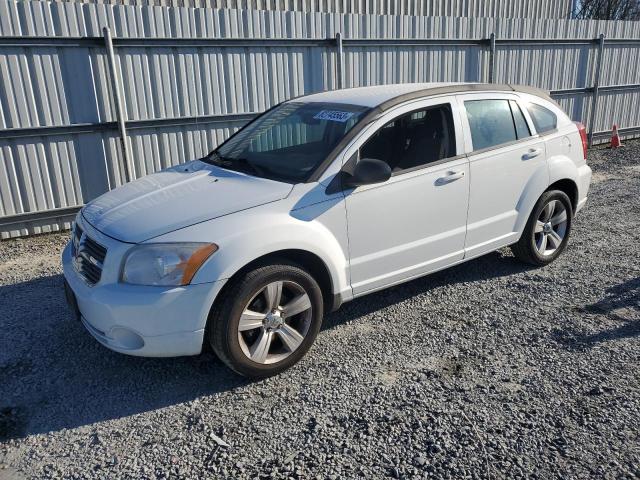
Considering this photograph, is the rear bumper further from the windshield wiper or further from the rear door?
the rear door

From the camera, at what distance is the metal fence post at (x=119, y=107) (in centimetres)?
656

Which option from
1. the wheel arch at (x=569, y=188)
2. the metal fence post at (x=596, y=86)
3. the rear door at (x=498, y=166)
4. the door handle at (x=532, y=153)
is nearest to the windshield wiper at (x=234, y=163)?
the rear door at (x=498, y=166)

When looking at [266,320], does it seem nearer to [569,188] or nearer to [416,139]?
[416,139]

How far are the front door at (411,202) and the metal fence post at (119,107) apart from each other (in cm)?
408

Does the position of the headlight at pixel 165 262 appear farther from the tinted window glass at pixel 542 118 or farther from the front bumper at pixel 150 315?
the tinted window glass at pixel 542 118

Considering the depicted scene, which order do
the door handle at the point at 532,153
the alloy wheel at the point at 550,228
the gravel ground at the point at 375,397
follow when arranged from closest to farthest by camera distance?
the gravel ground at the point at 375,397
the door handle at the point at 532,153
the alloy wheel at the point at 550,228

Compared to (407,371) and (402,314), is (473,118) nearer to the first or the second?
(402,314)

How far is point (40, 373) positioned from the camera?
3.72 m

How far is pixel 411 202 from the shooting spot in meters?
4.06

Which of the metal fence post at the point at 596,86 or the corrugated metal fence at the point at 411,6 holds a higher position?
the corrugated metal fence at the point at 411,6

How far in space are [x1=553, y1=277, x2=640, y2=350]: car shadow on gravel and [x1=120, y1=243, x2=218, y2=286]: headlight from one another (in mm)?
2617

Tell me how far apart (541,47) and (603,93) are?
2.10 metres

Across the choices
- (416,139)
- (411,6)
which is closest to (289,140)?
(416,139)

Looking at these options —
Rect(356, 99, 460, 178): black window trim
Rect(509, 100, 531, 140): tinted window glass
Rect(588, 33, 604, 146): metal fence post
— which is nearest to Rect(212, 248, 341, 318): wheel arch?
Rect(356, 99, 460, 178): black window trim
